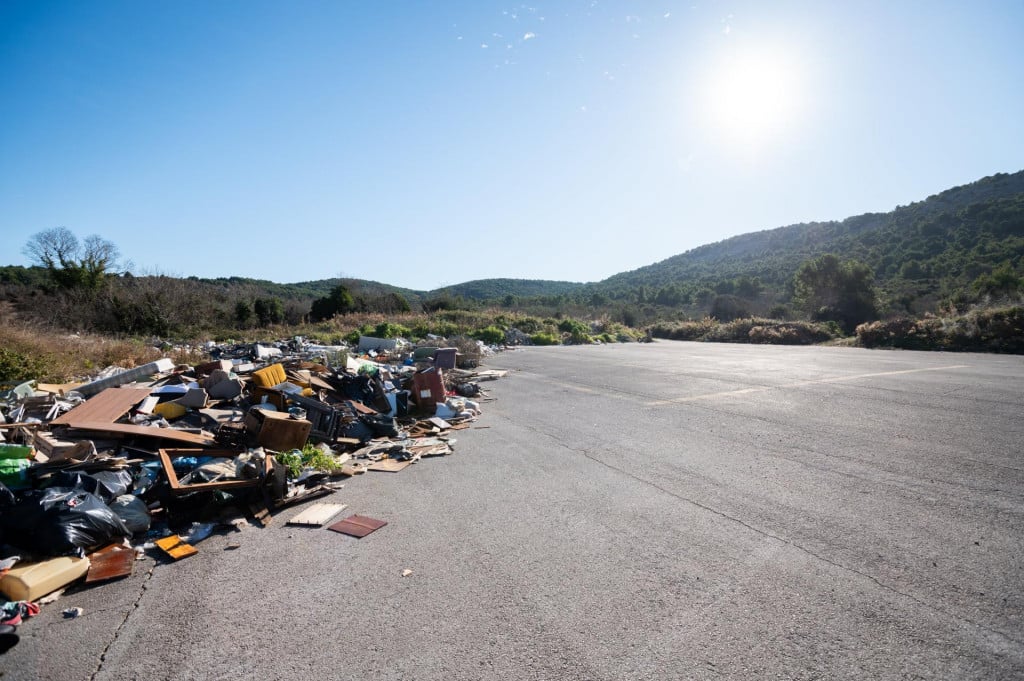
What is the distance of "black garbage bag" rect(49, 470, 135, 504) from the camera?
13.7 feet

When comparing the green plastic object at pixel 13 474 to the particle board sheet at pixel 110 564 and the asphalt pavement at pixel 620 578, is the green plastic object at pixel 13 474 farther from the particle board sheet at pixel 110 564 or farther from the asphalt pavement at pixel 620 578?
the asphalt pavement at pixel 620 578

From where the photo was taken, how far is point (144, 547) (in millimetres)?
3879

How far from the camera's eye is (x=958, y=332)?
1691 centimetres

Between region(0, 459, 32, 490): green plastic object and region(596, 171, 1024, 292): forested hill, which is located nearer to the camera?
region(0, 459, 32, 490): green plastic object

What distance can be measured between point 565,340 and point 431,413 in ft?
72.6

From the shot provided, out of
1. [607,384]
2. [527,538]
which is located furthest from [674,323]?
[527,538]

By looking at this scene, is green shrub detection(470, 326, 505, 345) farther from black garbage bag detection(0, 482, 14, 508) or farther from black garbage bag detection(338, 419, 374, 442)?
black garbage bag detection(0, 482, 14, 508)

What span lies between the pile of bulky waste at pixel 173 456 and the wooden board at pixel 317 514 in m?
0.02

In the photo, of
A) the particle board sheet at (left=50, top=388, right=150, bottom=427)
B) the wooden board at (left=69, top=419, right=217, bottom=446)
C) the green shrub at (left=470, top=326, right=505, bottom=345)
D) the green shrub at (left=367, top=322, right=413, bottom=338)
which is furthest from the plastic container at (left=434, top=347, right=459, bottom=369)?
the green shrub at (left=470, top=326, right=505, bottom=345)

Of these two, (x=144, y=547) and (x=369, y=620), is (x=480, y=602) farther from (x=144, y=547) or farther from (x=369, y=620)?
(x=144, y=547)

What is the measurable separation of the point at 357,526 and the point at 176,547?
1333mm

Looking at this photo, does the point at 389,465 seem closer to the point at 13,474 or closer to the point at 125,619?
the point at 125,619

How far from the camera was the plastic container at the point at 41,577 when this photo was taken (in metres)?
3.06

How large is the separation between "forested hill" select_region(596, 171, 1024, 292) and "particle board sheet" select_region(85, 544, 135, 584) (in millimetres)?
46295
